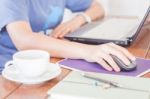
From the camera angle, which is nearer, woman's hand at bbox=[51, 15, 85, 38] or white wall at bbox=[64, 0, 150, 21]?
woman's hand at bbox=[51, 15, 85, 38]

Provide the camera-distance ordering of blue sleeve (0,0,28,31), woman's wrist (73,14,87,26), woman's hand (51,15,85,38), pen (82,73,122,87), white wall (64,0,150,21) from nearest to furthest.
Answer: pen (82,73,122,87), blue sleeve (0,0,28,31), woman's hand (51,15,85,38), woman's wrist (73,14,87,26), white wall (64,0,150,21)

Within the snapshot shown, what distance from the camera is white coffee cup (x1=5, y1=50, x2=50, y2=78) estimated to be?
2.68 ft

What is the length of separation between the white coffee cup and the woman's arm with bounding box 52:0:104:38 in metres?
0.42

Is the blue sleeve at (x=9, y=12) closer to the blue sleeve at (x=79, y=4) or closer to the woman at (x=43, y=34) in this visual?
the woman at (x=43, y=34)

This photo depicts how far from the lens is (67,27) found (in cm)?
136

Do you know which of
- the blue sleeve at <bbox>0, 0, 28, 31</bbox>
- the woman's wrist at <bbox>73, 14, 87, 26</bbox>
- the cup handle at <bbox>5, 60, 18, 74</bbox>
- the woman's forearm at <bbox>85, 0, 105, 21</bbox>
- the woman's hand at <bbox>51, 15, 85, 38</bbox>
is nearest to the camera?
the cup handle at <bbox>5, 60, 18, 74</bbox>

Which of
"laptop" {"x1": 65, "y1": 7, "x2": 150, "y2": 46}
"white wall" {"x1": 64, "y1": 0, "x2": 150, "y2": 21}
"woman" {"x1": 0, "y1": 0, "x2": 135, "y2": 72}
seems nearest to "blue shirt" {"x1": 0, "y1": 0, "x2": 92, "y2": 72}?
"woman" {"x1": 0, "y1": 0, "x2": 135, "y2": 72}

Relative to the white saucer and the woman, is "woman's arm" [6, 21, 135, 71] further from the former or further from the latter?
the white saucer

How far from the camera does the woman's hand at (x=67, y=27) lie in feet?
4.27

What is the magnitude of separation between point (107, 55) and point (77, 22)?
0.56 m

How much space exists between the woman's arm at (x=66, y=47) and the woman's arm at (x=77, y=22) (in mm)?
198

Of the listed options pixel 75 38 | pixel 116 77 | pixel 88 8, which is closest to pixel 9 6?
pixel 75 38

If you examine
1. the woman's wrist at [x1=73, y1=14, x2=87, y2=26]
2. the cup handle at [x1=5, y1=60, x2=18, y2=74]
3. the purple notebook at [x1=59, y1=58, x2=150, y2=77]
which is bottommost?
the woman's wrist at [x1=73, y1=14, x2=87, y2=26]

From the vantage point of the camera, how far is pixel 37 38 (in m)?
1.10
